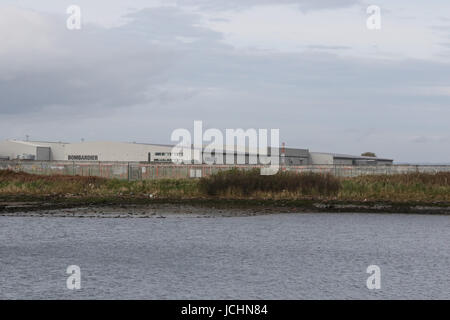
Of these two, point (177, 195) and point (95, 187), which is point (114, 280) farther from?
point (95, 187)

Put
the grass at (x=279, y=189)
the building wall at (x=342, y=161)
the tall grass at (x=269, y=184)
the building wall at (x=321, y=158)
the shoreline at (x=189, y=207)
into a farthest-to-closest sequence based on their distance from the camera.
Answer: the building wall at (x=342, y=161)
the building wall at (x=321, y=158)
the tall grass at (x=269, y=184)
the grass at (x=279, y=189)
the shoreline at (x=189, y=207)

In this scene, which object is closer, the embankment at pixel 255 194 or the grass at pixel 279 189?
the embankment at pixel 255 194

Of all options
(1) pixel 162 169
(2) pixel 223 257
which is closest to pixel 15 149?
(1) pixel 162 169

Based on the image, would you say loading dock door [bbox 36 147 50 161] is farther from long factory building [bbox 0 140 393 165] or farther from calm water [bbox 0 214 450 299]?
calm water [bbox 0 214 450 299]

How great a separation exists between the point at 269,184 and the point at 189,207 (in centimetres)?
722

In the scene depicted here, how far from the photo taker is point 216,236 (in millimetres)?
Answer: 29156

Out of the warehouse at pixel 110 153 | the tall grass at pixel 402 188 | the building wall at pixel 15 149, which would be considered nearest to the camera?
the tall grass at pixel 402 188

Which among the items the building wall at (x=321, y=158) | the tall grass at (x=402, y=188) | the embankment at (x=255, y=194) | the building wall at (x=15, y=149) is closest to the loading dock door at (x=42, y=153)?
the building wall at (x=15, y=149)

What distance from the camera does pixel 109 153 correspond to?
307 ft

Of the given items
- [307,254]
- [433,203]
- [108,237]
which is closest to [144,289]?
[307,254]

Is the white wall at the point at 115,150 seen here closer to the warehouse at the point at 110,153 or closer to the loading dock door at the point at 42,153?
the warehouse at the point at 110,153

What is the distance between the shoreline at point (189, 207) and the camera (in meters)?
40.1

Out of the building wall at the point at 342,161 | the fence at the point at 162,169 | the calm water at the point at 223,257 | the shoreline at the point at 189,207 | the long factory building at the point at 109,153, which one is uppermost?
the long factory building at the point at 109,153
